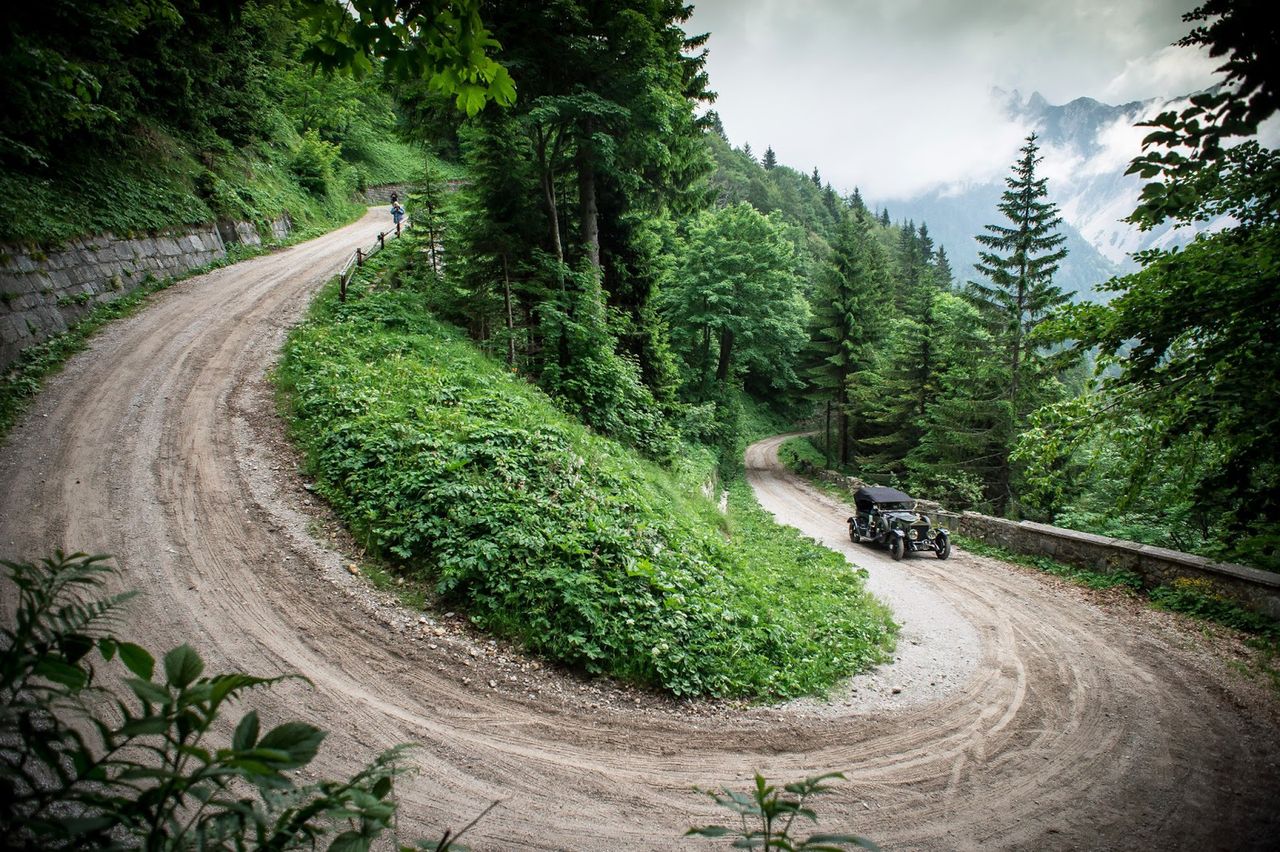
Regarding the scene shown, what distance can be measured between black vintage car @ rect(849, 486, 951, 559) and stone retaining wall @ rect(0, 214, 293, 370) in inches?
771

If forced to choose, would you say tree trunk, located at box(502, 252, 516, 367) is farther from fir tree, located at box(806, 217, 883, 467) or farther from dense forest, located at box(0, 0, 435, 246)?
fir tree, located at box(806, 217, 883, 467)

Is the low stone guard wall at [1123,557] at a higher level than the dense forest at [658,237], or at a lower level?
lower

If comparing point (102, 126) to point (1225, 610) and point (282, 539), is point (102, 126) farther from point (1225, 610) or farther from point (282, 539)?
point (1225, 610)

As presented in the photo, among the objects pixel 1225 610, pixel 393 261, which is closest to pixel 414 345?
pixel 393 261

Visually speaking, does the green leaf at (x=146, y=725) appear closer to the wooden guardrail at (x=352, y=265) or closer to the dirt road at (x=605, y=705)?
the dirt road at (x=605, y=705)

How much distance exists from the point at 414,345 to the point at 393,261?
8.68m

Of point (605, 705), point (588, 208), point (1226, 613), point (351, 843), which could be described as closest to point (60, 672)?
point (351, 843)

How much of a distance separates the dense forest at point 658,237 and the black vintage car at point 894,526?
324 centimetres

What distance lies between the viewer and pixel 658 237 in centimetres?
2039

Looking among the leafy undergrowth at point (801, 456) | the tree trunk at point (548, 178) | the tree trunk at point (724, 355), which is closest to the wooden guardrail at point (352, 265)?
the tree trunk at point (548, 178)

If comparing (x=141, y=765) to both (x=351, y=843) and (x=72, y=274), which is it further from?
(x=72, y=274)

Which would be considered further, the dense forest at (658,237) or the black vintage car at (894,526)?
the black vintage car at (894,526)

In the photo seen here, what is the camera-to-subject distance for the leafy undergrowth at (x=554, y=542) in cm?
628

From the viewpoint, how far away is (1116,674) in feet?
24.4
